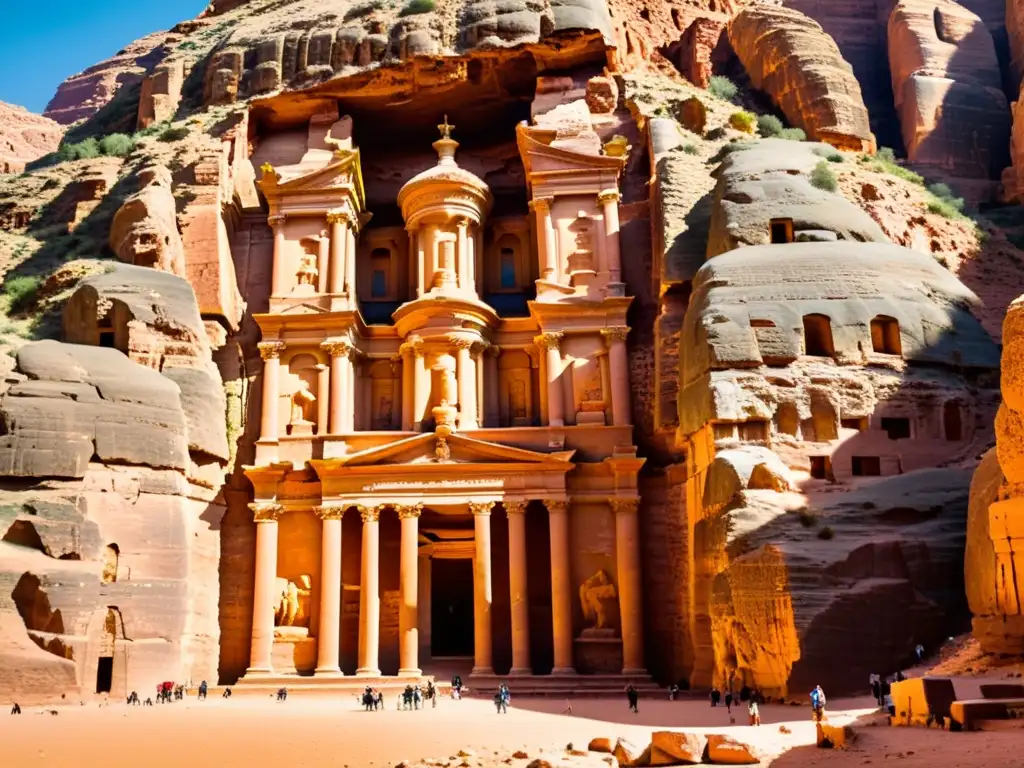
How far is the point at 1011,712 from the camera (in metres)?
15.1

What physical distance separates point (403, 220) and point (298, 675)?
68.9ft

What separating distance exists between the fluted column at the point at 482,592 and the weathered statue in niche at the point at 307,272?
11952mm

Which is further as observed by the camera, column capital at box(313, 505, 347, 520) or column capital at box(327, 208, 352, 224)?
column capital at box(327, 208, 352, 224)

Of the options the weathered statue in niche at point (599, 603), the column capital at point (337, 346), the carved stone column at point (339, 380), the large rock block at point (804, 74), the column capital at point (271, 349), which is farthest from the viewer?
the large rock block at point (804, 74)

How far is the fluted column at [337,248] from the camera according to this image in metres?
41.1

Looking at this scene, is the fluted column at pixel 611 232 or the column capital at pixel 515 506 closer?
the column capital at pixel 515 506

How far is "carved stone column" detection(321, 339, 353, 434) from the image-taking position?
39.1 meters

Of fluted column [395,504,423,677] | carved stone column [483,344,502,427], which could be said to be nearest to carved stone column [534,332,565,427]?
carved stone column [483,344,502,427]

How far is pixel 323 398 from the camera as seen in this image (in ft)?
130

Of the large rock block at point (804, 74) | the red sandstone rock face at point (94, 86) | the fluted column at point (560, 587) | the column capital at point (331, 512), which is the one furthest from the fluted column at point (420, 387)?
the red sandstone rock face at point (94, 86)

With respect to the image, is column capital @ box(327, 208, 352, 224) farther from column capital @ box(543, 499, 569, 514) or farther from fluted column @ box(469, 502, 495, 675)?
column capital @ box(543, 499, 569, 514)

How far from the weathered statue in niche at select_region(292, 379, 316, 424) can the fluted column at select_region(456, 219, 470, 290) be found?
761cm

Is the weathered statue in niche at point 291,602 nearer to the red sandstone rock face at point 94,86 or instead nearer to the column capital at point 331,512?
the column capital at point 331,512

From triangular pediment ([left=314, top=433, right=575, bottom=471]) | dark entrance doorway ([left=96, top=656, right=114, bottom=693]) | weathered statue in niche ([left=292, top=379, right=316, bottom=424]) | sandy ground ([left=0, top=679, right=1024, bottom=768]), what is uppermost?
weathered statue in niche ([left=292, top=379, right=316, bottom=424])
